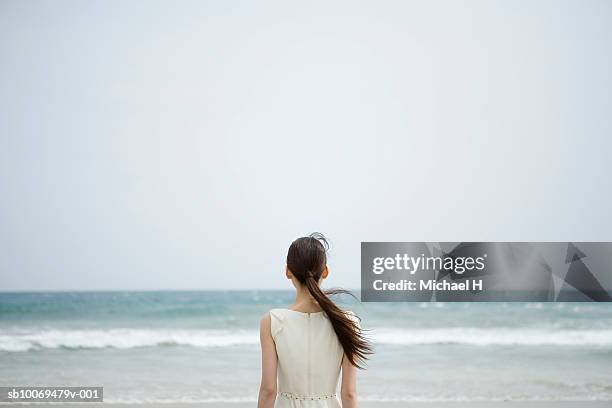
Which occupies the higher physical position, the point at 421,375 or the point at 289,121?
the point at 289,121

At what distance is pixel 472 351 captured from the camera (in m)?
7.05

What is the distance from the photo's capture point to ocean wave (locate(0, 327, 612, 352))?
727cm

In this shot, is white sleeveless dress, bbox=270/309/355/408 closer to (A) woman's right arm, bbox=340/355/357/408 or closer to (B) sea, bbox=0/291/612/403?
(A) woman's right arm, bbox=340/355/357/408

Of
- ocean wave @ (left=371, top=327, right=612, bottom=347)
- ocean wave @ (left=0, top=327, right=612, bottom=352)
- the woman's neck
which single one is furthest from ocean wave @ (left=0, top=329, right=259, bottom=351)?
the woman's neck

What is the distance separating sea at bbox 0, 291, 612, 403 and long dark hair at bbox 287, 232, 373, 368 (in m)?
3.41

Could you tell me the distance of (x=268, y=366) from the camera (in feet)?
6.38

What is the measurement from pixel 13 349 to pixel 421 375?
14.5ft

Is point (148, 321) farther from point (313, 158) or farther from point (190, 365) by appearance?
point (313, 158)

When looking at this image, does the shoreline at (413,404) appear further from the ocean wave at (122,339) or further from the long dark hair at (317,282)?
the long dark hair at (317,282)

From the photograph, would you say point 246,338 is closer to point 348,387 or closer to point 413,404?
point 413,404

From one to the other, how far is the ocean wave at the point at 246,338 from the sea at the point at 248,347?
0.01m

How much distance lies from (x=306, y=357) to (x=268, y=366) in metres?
0.12

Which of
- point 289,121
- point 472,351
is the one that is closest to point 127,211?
point 289,121

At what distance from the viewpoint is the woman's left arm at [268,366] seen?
193cm
